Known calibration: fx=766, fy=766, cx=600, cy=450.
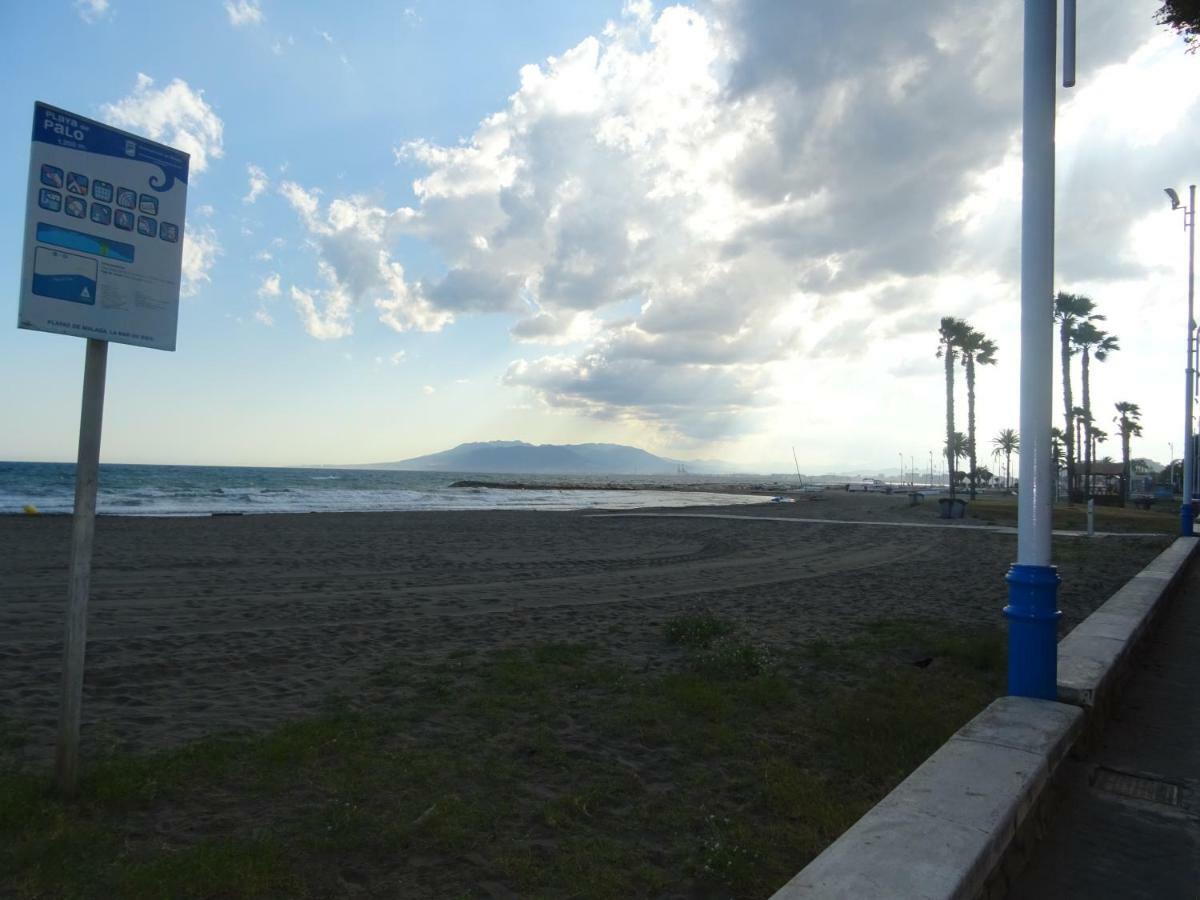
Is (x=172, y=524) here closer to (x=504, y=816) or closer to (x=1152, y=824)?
(x=504, y=816)

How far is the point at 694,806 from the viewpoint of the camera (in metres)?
3.87

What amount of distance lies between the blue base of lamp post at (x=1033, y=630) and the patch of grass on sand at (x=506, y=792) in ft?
2.13

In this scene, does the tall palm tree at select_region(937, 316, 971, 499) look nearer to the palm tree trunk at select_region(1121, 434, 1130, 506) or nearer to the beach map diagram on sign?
the palm tree trunk at select_region(1121, 434, 1130, 506)

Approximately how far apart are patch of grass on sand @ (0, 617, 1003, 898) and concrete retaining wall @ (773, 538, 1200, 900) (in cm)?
48

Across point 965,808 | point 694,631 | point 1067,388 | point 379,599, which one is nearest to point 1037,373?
point 965,808

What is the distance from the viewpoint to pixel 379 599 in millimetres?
10242

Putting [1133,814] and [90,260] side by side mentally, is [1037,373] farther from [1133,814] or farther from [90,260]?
[90,260]

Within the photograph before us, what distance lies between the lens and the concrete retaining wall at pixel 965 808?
2.53 metres

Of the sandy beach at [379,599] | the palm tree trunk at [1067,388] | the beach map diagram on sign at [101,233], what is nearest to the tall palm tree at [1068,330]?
the palm tree trunk at [1067,388]

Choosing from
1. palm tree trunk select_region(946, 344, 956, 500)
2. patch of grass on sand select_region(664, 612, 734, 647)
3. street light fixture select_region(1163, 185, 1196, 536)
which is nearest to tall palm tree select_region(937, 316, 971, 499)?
palm tree trunk select_region(946, 344, 956, 500)

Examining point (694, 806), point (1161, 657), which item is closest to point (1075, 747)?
point (694, 806)

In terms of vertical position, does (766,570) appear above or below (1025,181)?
below

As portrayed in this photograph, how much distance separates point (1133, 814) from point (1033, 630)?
3.63 ft

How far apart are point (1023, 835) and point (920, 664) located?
380cm
